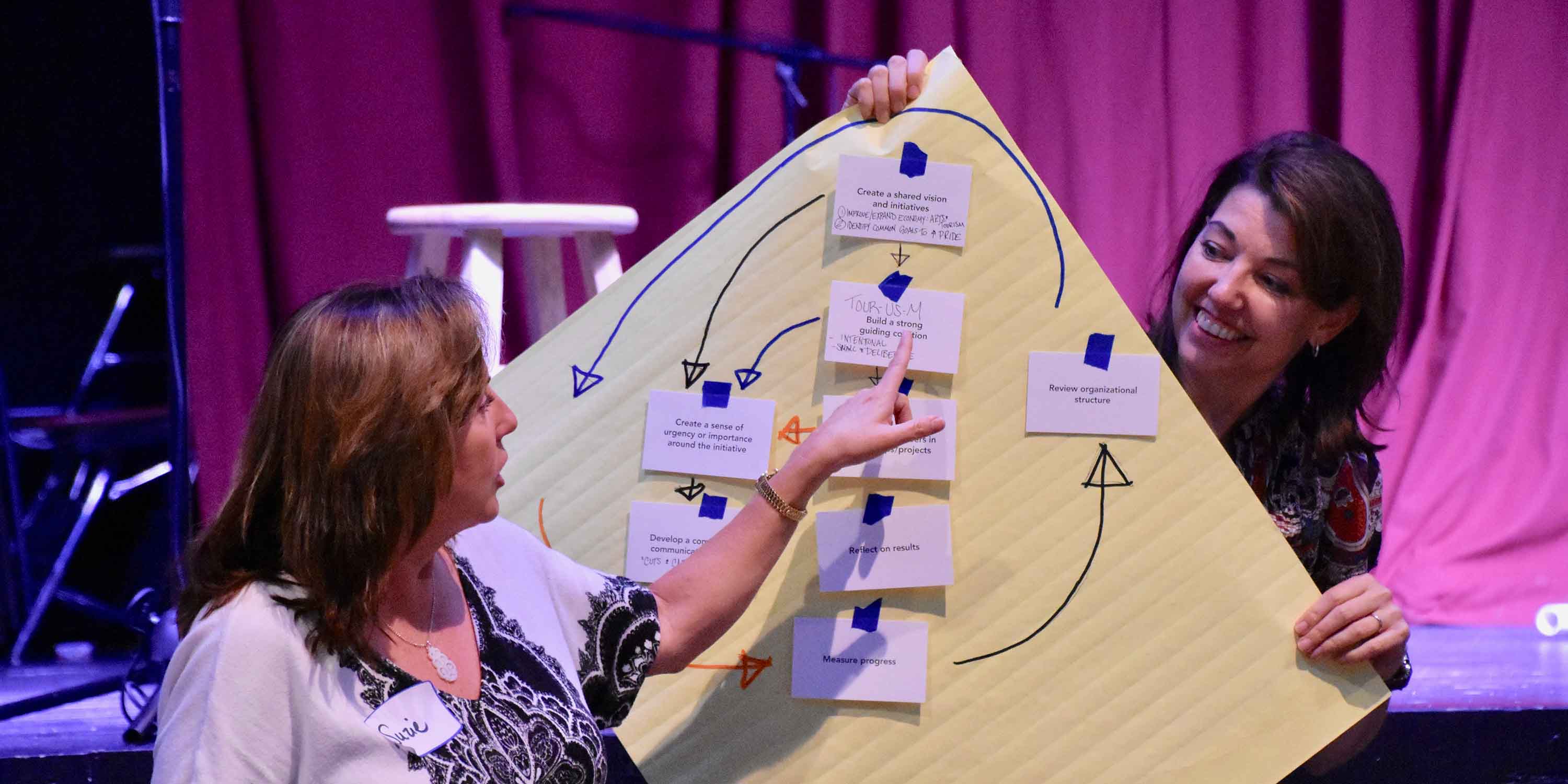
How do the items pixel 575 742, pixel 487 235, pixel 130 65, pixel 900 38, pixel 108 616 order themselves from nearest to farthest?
pixel 575 742 < pixel 487 235 < pixel 108 616 < pixel 130 65 < pixel 900 38

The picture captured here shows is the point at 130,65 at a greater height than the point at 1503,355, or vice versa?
the point at 130,65

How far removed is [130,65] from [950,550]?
1.89 metres

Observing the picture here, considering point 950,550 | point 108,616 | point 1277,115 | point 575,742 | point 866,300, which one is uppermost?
point 1277,115

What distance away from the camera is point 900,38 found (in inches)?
92.0

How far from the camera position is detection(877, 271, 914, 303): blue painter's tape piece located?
3.52 feet

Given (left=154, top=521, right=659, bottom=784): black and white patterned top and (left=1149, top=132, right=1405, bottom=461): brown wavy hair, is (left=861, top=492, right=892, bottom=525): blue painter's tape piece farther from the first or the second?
(left=1149, top=132, right=1405, bottom=461): brown wavy hair

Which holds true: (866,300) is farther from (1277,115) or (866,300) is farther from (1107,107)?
(1277,115)

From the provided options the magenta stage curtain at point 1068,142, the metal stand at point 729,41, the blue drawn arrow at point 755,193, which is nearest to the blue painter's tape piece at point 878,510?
the blue drawn arrow at point 755,193

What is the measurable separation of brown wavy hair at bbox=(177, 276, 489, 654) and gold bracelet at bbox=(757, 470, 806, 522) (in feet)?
0.90

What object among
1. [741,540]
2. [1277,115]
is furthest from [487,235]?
[1277,115]

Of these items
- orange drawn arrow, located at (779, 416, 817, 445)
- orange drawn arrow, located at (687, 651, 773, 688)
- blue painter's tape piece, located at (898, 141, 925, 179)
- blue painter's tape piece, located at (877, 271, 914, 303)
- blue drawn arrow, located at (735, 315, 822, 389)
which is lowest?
orange drawn arrow, located at (687, 651, 773, 688)

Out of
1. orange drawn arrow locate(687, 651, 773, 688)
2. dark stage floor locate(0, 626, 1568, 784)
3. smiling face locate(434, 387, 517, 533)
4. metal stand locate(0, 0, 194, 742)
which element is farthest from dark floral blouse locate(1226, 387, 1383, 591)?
metal stand locate(0, 0, 194, 742)

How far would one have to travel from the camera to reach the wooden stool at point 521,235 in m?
1.57

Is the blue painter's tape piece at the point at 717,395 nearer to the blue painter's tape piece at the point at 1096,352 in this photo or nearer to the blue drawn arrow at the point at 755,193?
the blue drawn arrow at the point at 755,193
